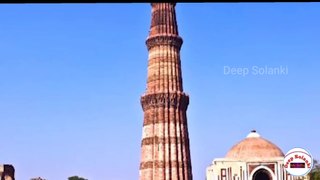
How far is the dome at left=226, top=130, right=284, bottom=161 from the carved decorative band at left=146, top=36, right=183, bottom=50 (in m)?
9.17

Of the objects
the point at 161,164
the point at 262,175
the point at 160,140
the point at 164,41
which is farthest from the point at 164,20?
the point at 262,175

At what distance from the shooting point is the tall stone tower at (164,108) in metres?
33.5

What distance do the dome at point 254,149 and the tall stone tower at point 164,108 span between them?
6.01 meters

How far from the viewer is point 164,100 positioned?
34.6m

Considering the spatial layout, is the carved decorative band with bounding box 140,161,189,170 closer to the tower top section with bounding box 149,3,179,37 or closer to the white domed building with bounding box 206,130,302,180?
the white domed building with bounding box 206,130,302,180

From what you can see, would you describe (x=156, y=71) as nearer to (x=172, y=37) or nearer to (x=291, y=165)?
(x=172, y=37)

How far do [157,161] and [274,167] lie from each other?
8.14 metres

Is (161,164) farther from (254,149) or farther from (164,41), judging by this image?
(254,149)

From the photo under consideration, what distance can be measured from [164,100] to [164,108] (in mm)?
532

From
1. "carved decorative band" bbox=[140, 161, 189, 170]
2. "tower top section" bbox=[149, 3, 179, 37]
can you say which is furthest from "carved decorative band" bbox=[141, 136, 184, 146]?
"tower top section" bbox=[149, 3, 179, 37]

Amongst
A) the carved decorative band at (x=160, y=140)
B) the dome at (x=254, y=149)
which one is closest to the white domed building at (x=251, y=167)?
the dome at (x=254, y=149)

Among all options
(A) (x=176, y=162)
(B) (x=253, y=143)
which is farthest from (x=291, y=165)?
(B) (x=253, y=143)

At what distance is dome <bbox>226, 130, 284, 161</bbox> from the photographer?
127ft

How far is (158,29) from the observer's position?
1405 inches
